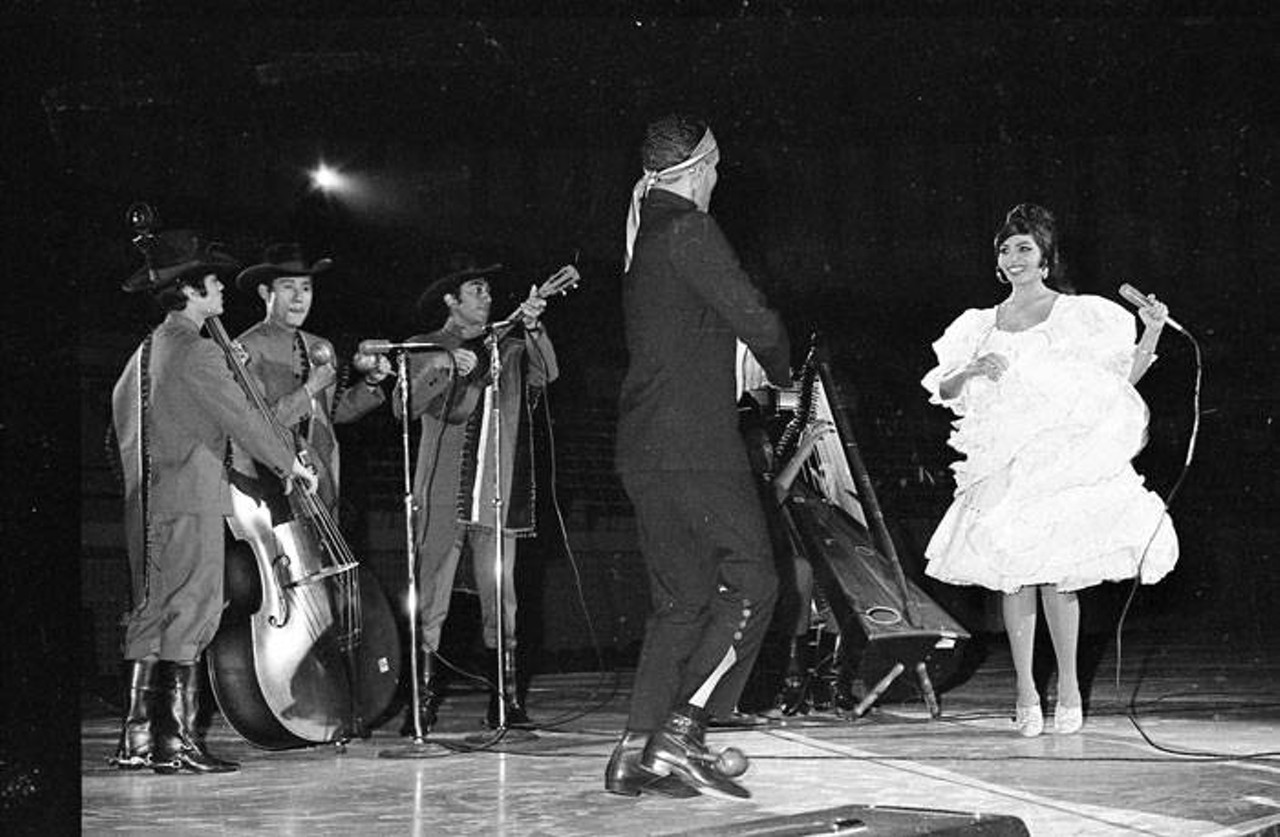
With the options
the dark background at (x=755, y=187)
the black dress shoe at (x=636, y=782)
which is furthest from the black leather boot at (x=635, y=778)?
the dark background at (x=755, y=187)

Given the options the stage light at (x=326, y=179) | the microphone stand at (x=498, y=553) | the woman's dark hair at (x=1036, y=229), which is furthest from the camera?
the stage light at (x=326, y=179)

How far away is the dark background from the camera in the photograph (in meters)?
6.16

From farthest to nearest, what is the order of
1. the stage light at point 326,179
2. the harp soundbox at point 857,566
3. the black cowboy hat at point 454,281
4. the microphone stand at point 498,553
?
1. the stage light at point 326,179
2. the black cowboy hat at point 454,281
3. the harp soundbox at point 857,566
4. the microphone stand at point 498,553

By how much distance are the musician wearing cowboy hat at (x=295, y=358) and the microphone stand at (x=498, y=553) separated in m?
0.36

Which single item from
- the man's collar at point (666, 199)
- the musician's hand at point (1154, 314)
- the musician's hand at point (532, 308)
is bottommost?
the musician's hand at point (1154, 314)

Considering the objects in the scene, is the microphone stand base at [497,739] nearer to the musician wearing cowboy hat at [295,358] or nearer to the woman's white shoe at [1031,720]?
the musician wearing cowboy hat at [295,358]

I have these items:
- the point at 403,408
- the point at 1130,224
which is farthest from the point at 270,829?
the point at 1130,224

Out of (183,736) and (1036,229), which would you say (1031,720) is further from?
(183,736)

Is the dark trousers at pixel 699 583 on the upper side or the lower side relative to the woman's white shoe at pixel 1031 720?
upper

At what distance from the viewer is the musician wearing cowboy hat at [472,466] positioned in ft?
15.9

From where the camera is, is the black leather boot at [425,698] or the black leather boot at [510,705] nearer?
the black leather boot at [425,698]

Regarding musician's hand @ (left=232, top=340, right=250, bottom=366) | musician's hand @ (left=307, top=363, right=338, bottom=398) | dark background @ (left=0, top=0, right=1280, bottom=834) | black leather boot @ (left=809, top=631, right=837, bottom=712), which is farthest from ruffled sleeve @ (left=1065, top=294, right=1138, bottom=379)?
musician's hand @ (left=232, top=340, right=250, bottom=366)

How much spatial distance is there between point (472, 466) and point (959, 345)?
136 centimetres

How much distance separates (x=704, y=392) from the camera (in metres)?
3.38
